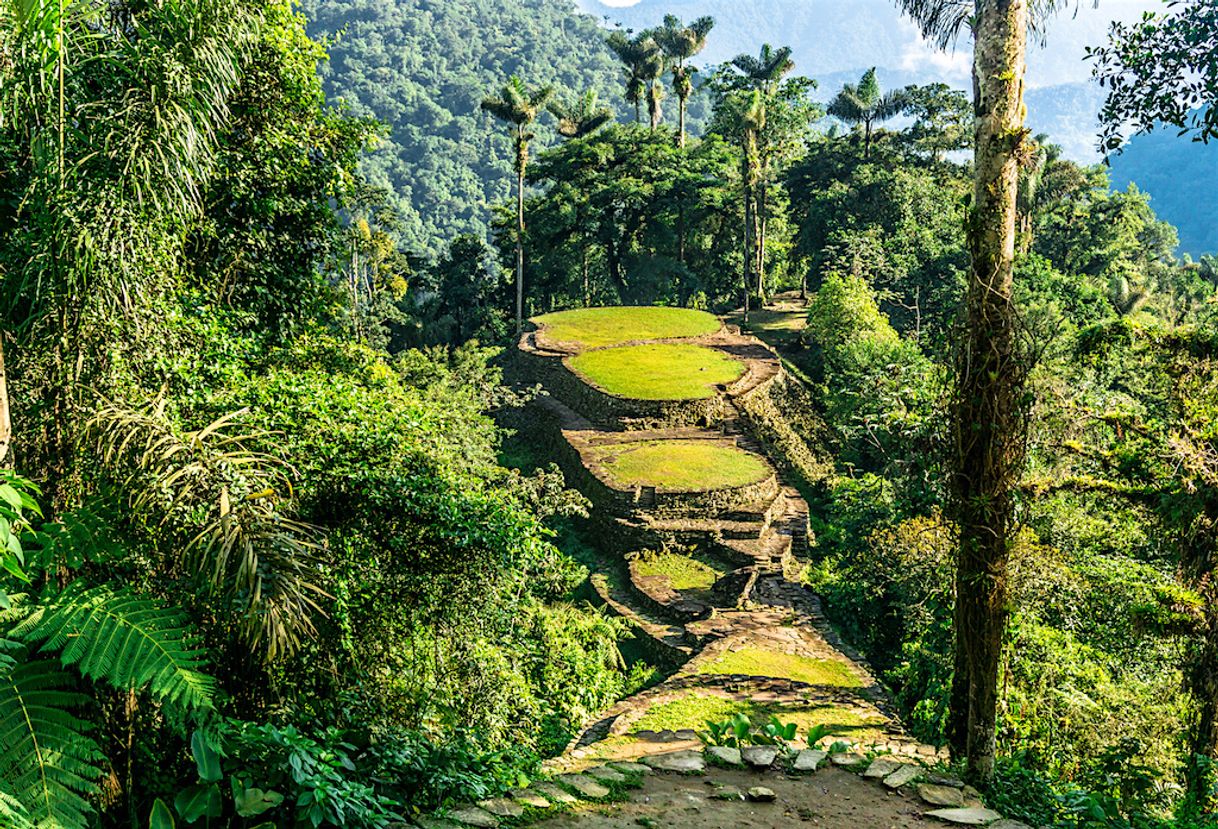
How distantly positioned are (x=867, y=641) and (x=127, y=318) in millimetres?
10950

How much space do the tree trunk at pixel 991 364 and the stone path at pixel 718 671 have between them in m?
1.14

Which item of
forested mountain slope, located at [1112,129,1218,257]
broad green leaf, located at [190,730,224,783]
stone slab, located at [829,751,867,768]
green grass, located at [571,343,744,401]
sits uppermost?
forested mountain slope, located at [1112,129,1218,257]

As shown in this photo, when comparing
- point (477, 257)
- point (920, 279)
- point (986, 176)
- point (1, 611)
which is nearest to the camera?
point (1, 611)

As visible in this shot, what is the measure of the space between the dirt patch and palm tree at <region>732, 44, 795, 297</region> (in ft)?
89.2

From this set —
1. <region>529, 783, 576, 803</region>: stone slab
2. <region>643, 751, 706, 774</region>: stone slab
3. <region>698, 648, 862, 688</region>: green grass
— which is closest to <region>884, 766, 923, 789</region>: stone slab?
<region>643, 751, 706, 774</region>: stone slab

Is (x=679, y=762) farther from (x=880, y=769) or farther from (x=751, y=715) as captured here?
(x=751, y=715)

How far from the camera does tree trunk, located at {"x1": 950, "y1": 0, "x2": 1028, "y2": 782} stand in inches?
200

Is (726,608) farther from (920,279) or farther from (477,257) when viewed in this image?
(477,257)

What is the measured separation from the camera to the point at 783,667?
10.7 meters

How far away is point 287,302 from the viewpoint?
8.07 m

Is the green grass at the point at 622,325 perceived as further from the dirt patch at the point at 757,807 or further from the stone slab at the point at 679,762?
the dirt patch at the point at 757,807

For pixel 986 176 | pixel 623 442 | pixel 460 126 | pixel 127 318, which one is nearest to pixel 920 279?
pixel 623 442

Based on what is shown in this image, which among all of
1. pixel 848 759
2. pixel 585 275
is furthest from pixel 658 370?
pixel 848 759

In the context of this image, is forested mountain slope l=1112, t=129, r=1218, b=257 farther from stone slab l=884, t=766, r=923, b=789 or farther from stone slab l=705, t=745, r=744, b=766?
stone slab l=705, t=745, r=744, b=766
